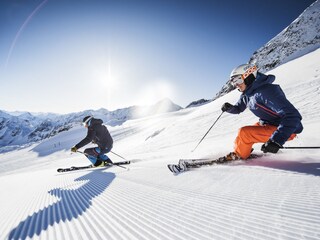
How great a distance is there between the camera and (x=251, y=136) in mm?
3781

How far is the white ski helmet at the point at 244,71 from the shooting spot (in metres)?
3.90

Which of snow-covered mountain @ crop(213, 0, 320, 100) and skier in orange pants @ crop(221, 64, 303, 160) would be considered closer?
skier in orange pants @ crop(221, 64, 303, 160)

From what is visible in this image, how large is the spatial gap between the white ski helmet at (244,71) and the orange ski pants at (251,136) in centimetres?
102

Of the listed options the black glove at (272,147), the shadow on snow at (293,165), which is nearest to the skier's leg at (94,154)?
the shadow on snow at (293,165)

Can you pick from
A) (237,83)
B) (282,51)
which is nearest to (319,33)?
(282,51)

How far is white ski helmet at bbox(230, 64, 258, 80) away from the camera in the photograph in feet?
12.8

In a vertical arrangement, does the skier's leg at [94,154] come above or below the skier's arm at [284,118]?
below

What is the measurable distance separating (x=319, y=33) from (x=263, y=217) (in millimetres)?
112336

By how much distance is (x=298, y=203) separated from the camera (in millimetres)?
1865

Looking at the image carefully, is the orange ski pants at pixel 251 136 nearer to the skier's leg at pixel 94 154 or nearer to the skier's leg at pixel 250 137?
the skier's leg at pixel 250 137

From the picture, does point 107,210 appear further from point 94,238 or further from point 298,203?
point 298,203

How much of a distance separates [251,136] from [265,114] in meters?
0.52

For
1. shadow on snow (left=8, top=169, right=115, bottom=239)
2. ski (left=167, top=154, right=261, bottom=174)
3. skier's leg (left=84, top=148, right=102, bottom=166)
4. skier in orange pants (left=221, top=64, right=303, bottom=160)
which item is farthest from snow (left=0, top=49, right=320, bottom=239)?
skier's leg (left=84, top=148, right=102, bottom=166)

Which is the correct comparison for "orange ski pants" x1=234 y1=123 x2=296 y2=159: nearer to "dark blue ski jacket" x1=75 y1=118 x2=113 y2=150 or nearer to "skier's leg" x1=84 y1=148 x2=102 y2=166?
"dark blue ski jacket" x1=75 y1=118 x2=113 y2=150
